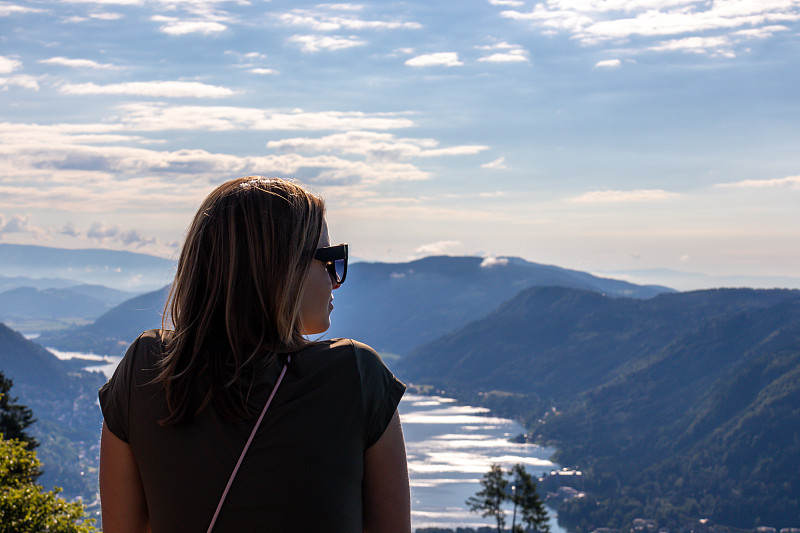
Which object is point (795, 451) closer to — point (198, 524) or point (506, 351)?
point (506, 351)

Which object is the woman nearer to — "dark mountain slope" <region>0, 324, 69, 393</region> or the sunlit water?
the sunlit water

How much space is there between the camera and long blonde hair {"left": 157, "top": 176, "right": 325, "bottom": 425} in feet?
4.18

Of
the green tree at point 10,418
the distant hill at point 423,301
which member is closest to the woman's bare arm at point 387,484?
the green tree at point 10,418

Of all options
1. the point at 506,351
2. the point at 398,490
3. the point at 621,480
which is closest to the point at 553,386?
the point at 506,351

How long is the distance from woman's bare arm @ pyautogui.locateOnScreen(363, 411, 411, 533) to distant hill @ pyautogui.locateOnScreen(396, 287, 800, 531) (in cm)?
6506

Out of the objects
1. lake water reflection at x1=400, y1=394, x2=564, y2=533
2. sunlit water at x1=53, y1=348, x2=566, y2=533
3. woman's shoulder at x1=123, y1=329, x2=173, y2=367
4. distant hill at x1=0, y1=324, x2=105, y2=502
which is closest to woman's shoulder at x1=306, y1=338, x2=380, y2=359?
woman's shoulder at x1=123, y1=329, x2=173, y2=367

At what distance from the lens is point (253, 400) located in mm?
1249

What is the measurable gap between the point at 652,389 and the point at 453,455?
53873 millimetres

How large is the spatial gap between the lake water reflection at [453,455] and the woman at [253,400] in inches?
1561

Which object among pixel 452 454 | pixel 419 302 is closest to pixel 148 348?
pixel 452 454

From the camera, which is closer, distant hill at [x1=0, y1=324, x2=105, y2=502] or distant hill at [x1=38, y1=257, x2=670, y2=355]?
distant hill at [x1=0, y1=324, x2=105, y2=502]

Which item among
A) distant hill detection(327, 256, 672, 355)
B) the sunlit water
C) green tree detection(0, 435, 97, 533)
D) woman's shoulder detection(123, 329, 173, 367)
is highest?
woman's shoulder detection(123, 329, 173, 367)

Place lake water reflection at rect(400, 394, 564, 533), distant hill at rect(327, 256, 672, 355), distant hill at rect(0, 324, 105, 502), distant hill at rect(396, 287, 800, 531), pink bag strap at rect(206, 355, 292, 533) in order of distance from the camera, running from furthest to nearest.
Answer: distant hill at rect(327, 256, 672, 355) → distant hill at rect(0, 324, 105, 502) → distant hill at rect(396, 287, 800, 531) → lake water reflection at rect(400, 394, 564, 533) → pink bag strap at rect(206, 355, 292, 533)

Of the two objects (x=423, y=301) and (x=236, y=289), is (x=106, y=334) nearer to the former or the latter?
(x=423, y=301)
